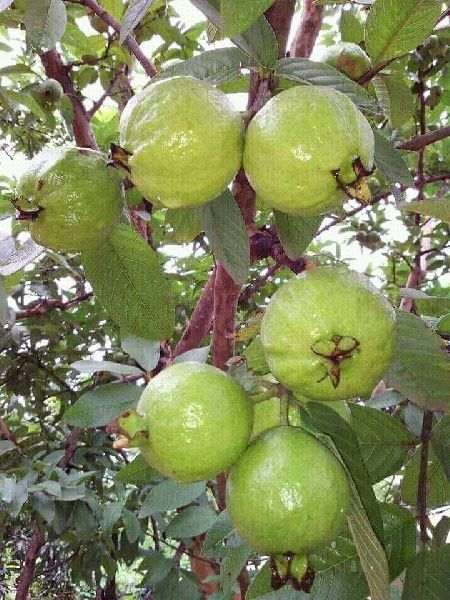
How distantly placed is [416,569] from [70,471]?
76.2 inches

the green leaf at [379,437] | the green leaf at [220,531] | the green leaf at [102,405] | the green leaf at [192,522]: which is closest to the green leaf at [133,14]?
the green leaf at [379,437]

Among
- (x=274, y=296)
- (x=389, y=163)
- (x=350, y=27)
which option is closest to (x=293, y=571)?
(x=274, y=296)

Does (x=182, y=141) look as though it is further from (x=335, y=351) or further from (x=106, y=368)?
(x=106, y=368)

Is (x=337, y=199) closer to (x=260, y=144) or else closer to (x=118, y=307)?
(x=260, y=144)

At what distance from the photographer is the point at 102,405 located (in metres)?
1.35

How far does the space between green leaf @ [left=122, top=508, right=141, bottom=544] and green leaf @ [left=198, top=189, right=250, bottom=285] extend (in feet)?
4.97

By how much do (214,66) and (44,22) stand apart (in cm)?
56

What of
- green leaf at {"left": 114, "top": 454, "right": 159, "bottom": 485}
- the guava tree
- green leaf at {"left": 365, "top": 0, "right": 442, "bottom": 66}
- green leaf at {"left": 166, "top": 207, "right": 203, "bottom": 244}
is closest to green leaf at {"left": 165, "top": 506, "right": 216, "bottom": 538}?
the guava tree

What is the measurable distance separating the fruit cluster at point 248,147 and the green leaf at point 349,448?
251 mm

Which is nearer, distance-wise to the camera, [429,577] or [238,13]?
[238,13]

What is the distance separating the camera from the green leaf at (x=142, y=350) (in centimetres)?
138

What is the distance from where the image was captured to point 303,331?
0.75m

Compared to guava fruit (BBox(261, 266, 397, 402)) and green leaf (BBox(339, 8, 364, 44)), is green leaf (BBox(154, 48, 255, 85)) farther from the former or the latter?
green leaf (BBox(339, 8, 364, 44))

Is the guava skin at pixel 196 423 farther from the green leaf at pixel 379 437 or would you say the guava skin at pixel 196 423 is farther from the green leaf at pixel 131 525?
the green leaf at pixel 131 525
